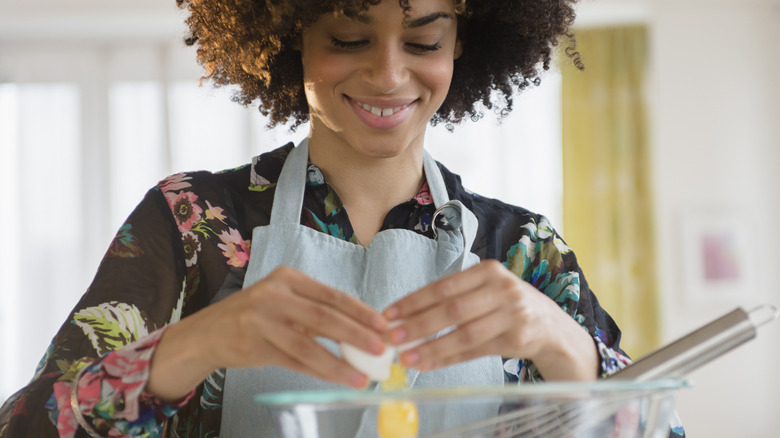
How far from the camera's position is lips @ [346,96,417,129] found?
1.15 metres

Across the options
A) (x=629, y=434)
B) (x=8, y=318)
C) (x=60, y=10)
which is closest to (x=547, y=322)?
(x=629, y=434)

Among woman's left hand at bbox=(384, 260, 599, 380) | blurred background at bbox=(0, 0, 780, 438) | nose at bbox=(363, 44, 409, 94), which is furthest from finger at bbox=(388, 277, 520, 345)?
blurred background at bbox=(0, 0, 780, 438)

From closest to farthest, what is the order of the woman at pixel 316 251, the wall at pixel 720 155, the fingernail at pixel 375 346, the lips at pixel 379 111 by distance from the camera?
the fingernail at pixel 375 346 → the woman at pixel 316 251 → the lips at pixel 379 111 → the wall at pixel 720 155

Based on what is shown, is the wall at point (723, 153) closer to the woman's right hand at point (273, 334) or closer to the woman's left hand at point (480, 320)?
the woman's left hand at point (480, 320)

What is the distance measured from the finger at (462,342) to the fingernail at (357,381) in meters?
0.03

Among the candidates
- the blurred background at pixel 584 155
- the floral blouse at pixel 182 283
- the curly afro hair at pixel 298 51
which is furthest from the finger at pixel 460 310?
the blurred background at pixel 584 155

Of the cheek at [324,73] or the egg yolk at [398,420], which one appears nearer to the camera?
the egg yolk at [398,420]

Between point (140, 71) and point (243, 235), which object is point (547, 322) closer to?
point (243, 235)

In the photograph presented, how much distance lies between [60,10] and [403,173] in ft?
12.6

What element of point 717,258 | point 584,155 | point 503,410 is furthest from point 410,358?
point 717,258

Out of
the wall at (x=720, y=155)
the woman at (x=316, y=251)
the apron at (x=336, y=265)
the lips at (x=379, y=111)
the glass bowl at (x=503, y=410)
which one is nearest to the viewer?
the glass bowl at (x=503, y=410)

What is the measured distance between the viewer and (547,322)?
83 centimetres

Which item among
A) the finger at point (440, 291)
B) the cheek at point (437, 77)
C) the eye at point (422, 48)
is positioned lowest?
the finger at point (440, 291)

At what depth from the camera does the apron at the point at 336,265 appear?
1.05 m
